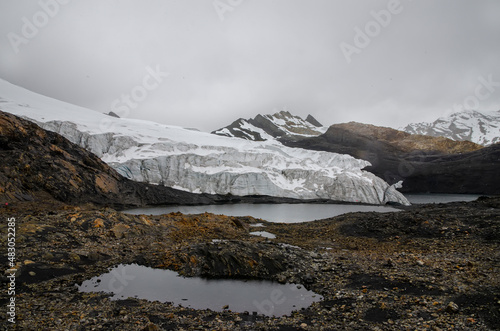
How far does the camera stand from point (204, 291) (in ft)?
32.8

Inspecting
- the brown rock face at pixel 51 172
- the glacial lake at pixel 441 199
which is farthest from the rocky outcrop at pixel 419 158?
the brown rock face at pixel 51 172

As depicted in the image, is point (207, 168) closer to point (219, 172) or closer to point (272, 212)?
point (219, 172)

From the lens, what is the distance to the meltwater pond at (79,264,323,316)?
879 centimetres

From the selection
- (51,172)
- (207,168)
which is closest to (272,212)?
(207,168)

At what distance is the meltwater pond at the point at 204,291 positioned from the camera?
28.9 ft

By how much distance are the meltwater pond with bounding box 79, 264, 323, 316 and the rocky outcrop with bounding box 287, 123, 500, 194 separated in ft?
361

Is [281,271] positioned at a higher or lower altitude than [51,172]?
lower

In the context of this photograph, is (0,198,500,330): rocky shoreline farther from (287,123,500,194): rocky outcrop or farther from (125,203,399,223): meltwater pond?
(287,123,500,194): rocky outcrop

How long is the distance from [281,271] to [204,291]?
3.56 meters

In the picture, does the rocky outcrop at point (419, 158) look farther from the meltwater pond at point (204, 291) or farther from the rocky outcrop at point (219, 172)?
the meltwater pond at point (204, 291)

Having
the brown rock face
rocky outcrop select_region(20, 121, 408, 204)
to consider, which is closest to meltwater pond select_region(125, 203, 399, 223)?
the brown rock face

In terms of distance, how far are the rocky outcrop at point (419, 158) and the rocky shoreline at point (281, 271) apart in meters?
98.9

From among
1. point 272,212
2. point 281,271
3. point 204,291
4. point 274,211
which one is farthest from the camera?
point 274,211

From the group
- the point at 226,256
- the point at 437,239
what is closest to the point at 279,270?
the point at 226,256
